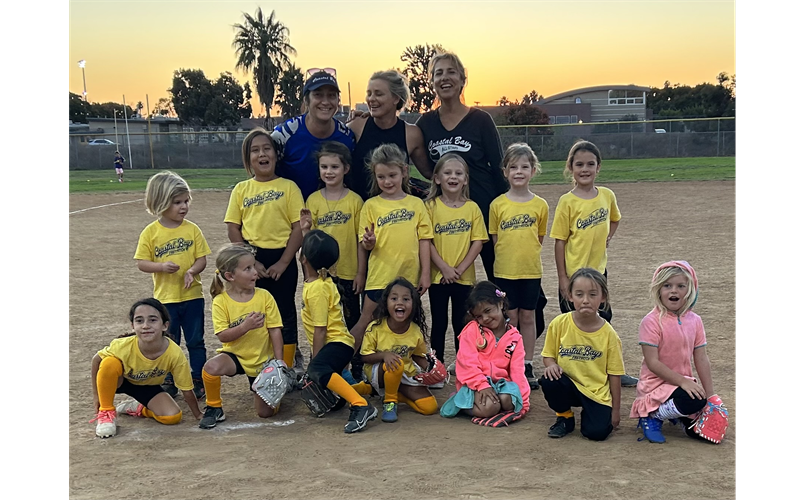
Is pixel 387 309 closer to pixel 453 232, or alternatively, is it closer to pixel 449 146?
pixel 453 232

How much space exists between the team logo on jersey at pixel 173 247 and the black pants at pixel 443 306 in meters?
1.71

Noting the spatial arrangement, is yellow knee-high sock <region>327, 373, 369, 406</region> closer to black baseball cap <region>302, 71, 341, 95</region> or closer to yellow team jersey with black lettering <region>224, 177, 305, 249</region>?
yellow team jersey with black lettering <region>224, 177, 305, 249</region>

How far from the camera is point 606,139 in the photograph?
102 feet

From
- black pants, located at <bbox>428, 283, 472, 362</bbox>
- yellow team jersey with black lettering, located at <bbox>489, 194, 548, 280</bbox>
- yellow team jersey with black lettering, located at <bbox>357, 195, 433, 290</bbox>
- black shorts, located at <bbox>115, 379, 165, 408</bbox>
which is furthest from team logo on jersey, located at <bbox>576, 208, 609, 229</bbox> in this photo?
black shorts, located at <bbox>115, 379, 165, 408</bbox>

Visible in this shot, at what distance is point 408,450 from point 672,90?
7148 cm

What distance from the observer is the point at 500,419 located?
13.5 ft

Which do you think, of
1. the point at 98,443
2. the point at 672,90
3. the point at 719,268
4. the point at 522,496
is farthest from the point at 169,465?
the point at 672,90

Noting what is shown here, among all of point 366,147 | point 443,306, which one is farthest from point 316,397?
point 366,147

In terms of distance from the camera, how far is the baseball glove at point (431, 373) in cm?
445

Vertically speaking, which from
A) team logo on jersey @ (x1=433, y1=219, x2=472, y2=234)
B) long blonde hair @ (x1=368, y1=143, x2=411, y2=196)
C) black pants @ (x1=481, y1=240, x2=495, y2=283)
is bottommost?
black pants @ (x1=481, y1=240, x2=495, y2=283)

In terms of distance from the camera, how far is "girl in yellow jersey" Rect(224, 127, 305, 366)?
4.81 metres

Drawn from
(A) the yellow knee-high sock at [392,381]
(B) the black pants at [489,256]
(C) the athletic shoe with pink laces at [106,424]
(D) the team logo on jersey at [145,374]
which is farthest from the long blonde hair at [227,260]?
(B) the black pants at [489,256]

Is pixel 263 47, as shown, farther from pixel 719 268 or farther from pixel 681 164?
pixel 719 268

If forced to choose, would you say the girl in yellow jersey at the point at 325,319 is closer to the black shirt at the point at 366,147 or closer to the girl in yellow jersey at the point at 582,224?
the black shirt at the point at 366,147
